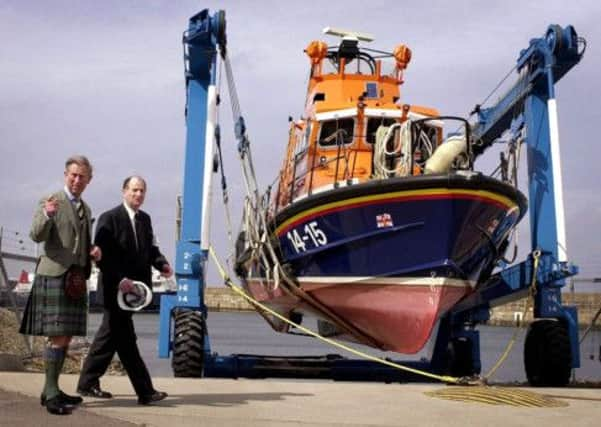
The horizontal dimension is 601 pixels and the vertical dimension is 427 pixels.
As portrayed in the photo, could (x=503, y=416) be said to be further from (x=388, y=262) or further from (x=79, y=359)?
(x=79, y=359)

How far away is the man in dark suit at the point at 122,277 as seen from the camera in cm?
441

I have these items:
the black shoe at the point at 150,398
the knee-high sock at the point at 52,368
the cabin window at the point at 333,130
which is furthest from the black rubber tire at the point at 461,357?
the knee-high sock at the point at 52,368

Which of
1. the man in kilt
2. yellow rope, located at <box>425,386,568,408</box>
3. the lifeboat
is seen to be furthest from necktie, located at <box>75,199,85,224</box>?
the lifeboat

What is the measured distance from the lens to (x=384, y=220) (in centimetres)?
819

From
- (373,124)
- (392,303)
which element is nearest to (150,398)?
(392,303)

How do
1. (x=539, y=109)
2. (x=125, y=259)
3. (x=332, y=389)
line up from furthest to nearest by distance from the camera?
(x=539, y=109)
(x=332, y=389)
(x=125, y=259)

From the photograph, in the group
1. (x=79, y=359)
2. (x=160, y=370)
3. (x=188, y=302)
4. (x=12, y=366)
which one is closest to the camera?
(x=12, y=366)

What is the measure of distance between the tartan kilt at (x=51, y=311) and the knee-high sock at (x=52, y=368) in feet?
0.37

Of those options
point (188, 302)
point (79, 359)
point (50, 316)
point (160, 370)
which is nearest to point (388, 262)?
point (188, 302)

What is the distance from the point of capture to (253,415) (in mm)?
4160

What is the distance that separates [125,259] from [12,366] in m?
2.88

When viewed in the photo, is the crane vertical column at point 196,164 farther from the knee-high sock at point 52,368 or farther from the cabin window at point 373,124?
the knee-high sock at point 52,368

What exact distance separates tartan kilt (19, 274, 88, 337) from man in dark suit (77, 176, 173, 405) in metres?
0.31

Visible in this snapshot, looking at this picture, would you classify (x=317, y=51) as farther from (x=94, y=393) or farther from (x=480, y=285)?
(x=94, y=393)
